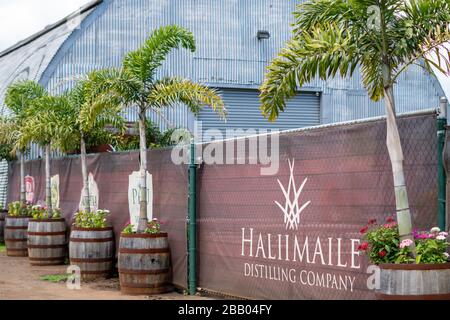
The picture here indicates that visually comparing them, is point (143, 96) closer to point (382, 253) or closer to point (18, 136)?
point (18, 136)

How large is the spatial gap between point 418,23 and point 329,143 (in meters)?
2.10

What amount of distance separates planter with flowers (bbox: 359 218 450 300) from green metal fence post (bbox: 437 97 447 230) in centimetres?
30

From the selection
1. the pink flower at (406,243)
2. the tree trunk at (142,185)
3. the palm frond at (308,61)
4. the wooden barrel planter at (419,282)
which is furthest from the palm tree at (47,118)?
the wooden barrel planter at (419,282)

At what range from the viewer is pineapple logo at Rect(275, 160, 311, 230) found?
9.45 metres

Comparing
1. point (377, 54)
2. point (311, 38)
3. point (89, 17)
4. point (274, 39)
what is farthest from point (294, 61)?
point (274, 39)

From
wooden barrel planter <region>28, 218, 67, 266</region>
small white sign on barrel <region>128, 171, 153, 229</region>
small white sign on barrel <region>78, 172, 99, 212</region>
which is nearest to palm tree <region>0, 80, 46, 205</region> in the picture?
small white sign on barrel <region>78, 172, 99, 212</region>

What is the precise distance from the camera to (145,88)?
12.6 metres

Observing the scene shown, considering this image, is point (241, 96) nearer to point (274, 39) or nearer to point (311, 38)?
point (274, 39)

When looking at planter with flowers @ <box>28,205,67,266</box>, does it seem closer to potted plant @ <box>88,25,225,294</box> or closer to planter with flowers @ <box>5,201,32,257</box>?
planter with flowers @ <box>5,201,32,257</box>

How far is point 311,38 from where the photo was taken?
779 centimetres

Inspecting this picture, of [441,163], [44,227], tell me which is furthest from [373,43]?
[44,227]

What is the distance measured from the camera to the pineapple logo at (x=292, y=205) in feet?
31.0

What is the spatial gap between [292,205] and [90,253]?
5.17m

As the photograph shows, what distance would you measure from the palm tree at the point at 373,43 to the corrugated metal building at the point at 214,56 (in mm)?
15733
